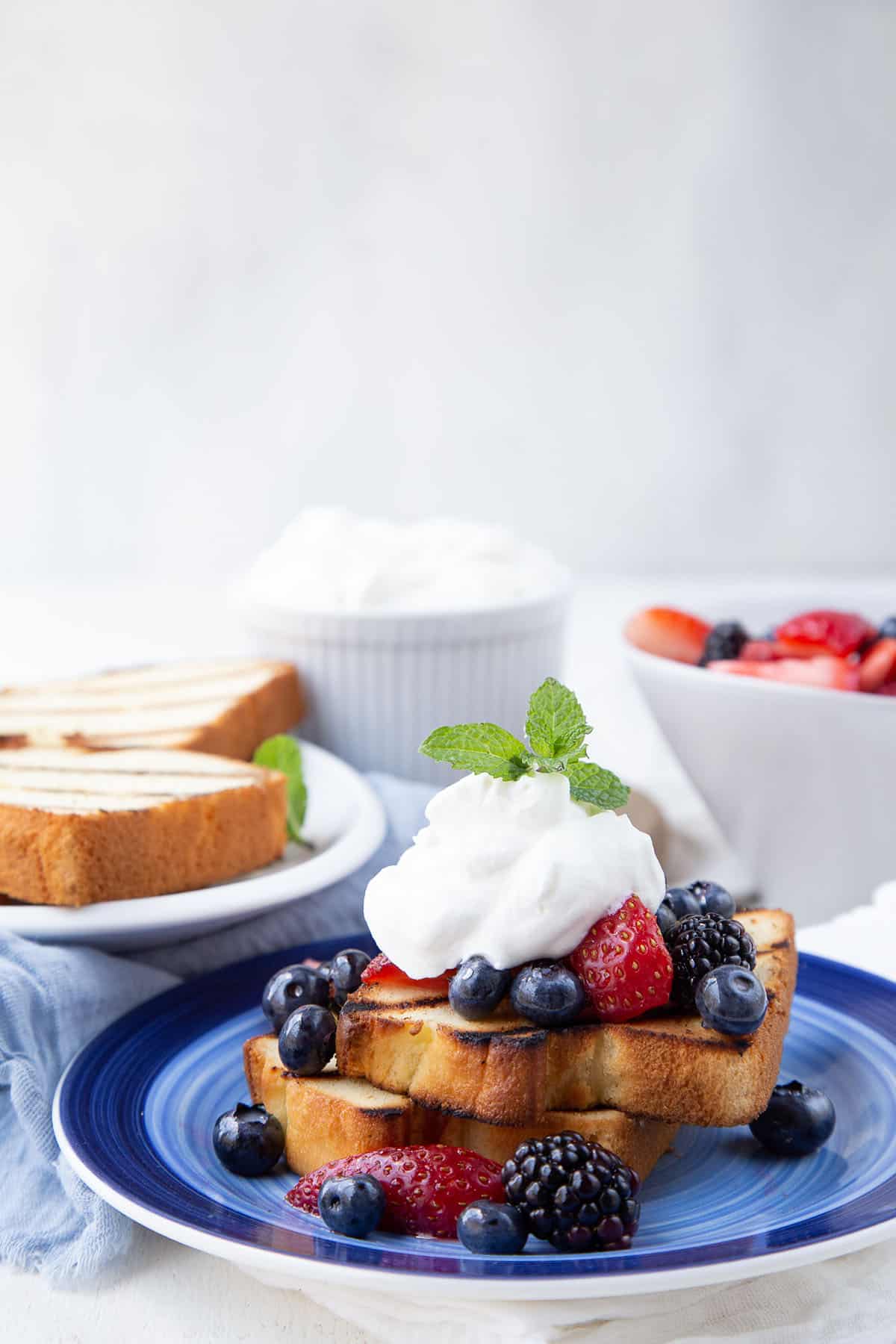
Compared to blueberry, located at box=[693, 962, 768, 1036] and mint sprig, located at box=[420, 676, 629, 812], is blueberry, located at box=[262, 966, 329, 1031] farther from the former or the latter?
blueberry, located at box=[693, 962, 768, 1036]

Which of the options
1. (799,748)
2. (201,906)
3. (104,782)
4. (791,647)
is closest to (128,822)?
(201,906)

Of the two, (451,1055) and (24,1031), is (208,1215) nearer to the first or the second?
(451,1055)

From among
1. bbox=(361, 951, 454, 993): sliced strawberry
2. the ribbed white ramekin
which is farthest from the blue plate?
the ribbed white ramekin

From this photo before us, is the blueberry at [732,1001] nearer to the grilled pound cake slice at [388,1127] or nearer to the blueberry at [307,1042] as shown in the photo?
the grilled pound cake slice at [388,1127]

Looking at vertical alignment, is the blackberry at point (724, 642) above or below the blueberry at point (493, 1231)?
above

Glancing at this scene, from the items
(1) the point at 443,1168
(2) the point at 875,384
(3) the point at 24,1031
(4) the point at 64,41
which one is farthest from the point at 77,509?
(1) the point at 443,1168

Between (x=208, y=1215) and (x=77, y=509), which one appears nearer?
(x=208, y=1215)

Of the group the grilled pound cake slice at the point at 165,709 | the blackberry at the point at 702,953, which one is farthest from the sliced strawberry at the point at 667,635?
the blackberry at the point at 702,953

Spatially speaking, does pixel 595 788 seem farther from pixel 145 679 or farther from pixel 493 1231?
pixel 145 679
